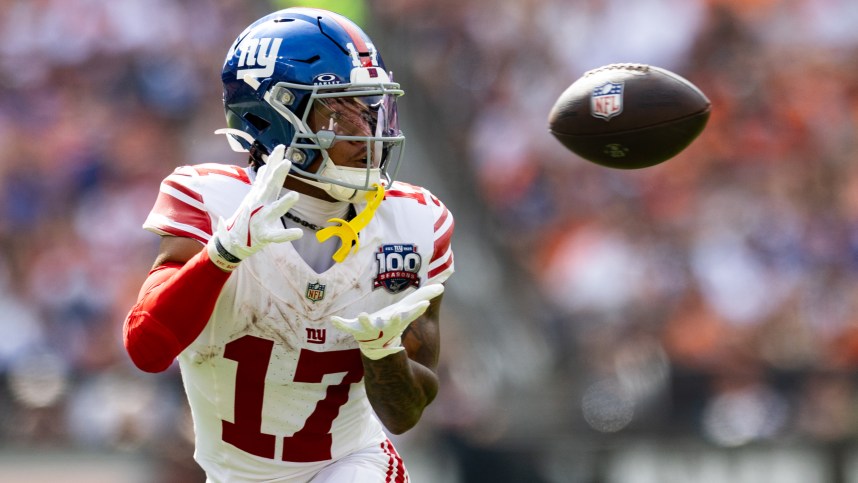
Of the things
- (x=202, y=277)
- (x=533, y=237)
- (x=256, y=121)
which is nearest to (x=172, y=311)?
(x=202, y=277)

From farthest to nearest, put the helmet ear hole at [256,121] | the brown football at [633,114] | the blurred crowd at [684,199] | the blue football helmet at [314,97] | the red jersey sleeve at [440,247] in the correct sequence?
the blurred crowd at [684,199] < the brown football at [633,114] < the red jersey sleeve at [440,247] < the helmet ear hole at [256,121] < the blue football helmet at [314,97]

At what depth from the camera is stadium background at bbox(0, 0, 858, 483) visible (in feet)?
20.0

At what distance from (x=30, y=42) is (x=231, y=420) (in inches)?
267

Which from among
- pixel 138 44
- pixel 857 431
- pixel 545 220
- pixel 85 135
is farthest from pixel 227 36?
pixel 857 431

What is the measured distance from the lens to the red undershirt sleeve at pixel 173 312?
2707mm

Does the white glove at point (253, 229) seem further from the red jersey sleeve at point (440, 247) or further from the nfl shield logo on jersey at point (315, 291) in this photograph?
the red jersey sleeve at point (440, 247)

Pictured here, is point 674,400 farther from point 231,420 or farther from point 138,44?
point 138,44

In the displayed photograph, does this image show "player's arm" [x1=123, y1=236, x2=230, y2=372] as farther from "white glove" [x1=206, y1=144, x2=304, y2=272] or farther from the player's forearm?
the player's forearm

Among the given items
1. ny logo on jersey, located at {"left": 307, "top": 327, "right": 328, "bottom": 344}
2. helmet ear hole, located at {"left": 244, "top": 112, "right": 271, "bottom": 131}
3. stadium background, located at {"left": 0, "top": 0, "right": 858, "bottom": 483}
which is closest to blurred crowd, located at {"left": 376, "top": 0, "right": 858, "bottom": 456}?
stadium background, located at {"left": 0, "top": 0, "right": 858, "bottom": 483}

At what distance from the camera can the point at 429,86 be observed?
819 cm

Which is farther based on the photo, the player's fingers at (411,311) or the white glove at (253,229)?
the player's fingers at (411,311)

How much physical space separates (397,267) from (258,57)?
23.7 inches

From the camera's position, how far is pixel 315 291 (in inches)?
119

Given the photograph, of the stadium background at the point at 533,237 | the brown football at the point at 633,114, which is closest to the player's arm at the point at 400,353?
the brown football at the point at 633,114
